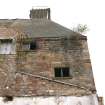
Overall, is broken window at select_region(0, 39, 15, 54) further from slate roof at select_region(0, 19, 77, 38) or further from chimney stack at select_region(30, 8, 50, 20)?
chimney stack at select_region(30, 8, 50, 20)

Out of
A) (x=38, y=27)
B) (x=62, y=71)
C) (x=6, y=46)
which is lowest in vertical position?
(x=62, y=71)

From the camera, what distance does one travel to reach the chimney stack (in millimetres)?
23266

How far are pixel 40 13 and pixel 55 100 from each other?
10920mm

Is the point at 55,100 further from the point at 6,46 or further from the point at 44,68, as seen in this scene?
the point at 6,46

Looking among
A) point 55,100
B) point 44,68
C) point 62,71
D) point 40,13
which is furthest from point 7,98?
point 40,13

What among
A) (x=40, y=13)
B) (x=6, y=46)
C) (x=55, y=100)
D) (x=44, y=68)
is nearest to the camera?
(x=55, y=100)

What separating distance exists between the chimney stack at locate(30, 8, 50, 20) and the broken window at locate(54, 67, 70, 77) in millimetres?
7855

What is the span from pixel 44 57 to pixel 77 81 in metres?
2.57

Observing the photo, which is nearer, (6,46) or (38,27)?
(6,46)

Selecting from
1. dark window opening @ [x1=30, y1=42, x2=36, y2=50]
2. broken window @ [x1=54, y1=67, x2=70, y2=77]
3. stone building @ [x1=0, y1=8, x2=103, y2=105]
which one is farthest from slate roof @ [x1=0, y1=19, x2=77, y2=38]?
broken window @ [x1=54, y1=67, x2=70, y2=77]

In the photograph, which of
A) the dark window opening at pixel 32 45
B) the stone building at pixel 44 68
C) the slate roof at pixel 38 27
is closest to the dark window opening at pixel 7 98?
the stone building at pixel 44 68

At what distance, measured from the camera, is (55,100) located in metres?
14.2

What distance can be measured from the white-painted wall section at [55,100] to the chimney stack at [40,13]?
33.0ft

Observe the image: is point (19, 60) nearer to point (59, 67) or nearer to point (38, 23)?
point (59, 67)
